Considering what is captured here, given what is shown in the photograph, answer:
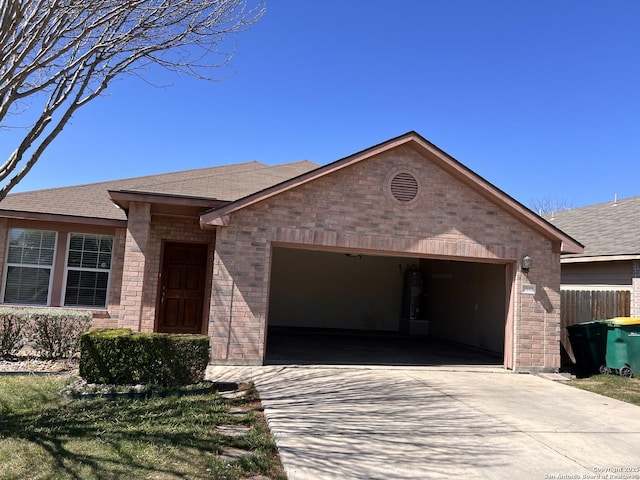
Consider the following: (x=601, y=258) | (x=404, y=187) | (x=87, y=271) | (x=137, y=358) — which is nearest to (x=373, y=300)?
(x=601, y=258)

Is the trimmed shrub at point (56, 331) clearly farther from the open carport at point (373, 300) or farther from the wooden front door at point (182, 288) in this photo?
the open carport at point (373, 300)

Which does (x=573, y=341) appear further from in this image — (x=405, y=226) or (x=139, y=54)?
(x=139, y=54)

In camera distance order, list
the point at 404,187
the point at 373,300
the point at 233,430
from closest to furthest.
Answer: the point at 233,430 → the point at 404,187 → the point at 373,300

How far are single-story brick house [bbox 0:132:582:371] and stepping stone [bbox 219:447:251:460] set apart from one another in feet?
14.7

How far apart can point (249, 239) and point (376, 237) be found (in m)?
2.58

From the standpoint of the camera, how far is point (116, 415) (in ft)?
19.7

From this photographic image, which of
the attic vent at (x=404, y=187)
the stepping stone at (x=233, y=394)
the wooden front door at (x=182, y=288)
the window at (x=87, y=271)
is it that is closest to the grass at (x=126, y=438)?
the stepping stone at (x=233, y=394)

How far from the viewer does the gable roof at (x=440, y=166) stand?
376 inches

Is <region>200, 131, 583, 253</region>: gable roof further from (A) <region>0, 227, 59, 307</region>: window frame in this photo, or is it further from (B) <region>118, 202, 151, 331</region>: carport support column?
(A) <region>0, 227, 59, 307</region>: window frame

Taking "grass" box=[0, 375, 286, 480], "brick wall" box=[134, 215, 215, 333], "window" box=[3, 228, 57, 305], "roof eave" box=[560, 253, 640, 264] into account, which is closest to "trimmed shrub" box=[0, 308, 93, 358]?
"brick wall" box=[134, 215, 215, 333]

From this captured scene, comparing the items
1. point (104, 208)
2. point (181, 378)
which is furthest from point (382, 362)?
point (104, 208)

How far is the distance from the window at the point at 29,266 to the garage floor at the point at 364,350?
544 cm

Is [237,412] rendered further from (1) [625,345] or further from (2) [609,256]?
(2) [609,256]

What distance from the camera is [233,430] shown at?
572 centimetres
